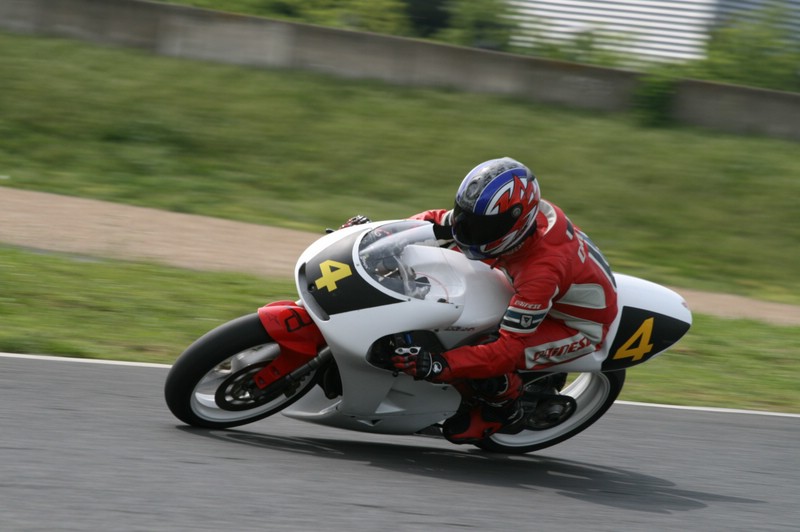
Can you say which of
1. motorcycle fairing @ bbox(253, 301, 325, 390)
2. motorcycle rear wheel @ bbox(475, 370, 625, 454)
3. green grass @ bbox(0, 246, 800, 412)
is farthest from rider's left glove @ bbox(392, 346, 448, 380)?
green grass @ bbox(0, 246, 800, 412)

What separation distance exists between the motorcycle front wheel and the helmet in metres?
1.05

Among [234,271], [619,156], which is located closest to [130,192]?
[234,271]

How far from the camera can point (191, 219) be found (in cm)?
1155

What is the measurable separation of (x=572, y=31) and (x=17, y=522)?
15.3 metres

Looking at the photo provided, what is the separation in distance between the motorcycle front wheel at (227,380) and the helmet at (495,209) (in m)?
1.05

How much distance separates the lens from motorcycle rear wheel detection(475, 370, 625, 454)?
596 centimetres

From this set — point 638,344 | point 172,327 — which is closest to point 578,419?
point 638,344

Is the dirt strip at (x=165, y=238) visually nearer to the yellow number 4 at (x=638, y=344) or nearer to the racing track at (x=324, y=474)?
the racing track at (x=324, y=474)

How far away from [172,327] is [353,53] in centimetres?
965

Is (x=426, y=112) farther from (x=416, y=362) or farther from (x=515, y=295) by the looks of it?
(x=416, y=362)

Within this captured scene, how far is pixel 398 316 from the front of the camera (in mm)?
5008

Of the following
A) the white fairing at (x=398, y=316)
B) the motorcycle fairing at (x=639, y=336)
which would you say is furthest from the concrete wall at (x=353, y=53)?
the white fairing at (x=398, y=316)

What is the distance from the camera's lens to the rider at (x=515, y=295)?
4.97 meters

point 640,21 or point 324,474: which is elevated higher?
point 640,21
